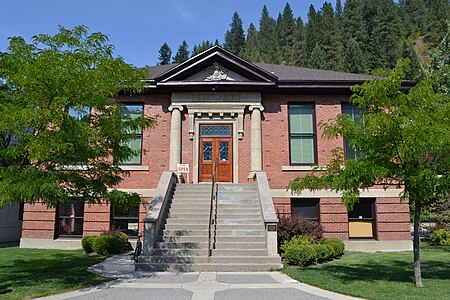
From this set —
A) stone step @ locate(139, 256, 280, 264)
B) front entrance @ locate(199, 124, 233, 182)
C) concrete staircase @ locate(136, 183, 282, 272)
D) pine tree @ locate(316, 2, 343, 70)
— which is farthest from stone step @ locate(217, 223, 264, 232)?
pine tree @ locate(316, 2, 343, 70)

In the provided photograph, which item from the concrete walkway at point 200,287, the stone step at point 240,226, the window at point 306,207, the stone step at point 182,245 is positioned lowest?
the concrete walkway at point 200,287

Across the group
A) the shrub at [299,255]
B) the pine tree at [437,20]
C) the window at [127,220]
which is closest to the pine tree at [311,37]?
the pine tree at [437,20]

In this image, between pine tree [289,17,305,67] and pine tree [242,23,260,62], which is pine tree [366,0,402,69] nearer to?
pine tree [289,17,305,67]

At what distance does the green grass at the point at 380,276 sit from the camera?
8.13 metres

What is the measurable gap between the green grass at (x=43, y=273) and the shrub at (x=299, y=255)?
567 centimetres

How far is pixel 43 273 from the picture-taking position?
34.6 feet

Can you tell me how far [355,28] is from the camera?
355ft

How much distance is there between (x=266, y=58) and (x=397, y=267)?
3527 inches

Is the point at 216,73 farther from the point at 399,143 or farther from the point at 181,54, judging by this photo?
the point at 181,54

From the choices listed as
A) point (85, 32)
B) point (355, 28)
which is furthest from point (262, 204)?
point (355, 28)

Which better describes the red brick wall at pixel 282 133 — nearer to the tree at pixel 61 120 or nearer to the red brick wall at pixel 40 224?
the tree at pixel 61 120

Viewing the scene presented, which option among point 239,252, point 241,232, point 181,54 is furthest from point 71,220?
point 181,54

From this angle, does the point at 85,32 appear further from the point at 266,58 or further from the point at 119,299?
the point at 266,58

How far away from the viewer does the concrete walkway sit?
805 cm
